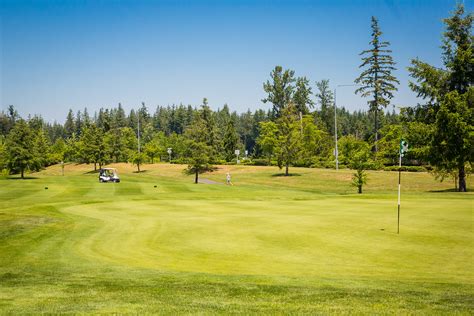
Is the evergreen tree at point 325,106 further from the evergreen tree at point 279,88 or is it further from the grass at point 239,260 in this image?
the grass at point 239,260

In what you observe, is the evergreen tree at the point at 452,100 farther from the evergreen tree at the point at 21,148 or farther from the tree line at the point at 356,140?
the evergreen tree at the point at 21,148

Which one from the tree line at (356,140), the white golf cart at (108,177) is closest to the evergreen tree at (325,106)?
the tree line at (356,140)

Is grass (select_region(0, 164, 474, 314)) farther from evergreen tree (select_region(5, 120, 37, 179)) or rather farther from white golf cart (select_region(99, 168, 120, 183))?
evergreen tree (select_region(5, 120, 37, 179))

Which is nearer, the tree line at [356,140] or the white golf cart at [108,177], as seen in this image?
the tree line at [356,140]

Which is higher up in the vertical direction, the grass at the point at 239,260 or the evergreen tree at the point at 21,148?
the evergreen tree at the point at 21,148

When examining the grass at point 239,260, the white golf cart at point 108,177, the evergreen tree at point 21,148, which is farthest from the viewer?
the evergreen tree at point 21,148

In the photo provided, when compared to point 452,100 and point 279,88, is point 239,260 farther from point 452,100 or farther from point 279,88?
point 279,88

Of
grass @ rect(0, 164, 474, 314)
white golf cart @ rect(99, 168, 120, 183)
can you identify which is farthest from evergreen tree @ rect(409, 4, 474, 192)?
white golf cart @ rect(99, 168, 120, 183)

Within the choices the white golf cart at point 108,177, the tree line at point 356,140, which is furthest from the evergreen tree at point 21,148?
the white golf cart at point 108,177

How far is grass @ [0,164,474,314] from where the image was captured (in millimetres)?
8008

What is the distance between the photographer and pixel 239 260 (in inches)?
489

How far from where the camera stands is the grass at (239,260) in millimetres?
8008

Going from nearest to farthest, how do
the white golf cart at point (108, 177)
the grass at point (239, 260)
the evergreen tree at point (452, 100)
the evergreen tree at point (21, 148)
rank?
1. the grass at point (239, 260)
2. the evergreen tree at point (452, 100)
3. the white golf cart at point (108, 177)
4. the evergreen tree at point (21, 148)

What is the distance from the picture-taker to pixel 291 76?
3942 inches
